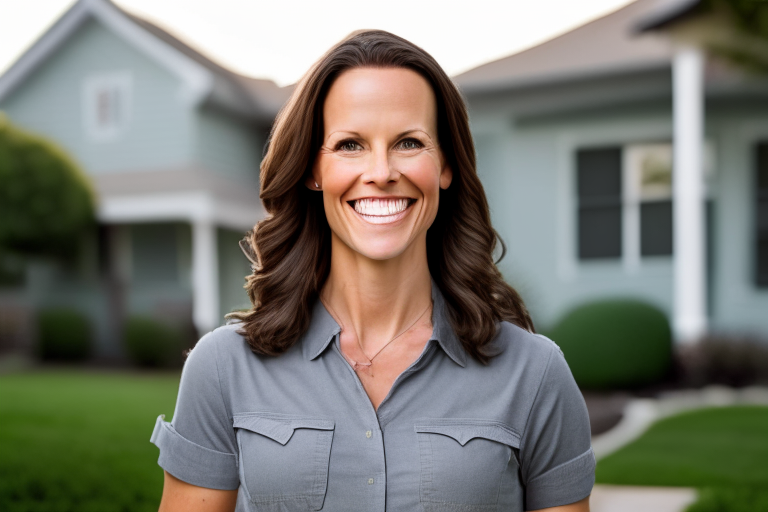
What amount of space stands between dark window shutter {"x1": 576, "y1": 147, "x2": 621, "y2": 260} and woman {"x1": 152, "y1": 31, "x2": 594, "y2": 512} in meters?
9.39

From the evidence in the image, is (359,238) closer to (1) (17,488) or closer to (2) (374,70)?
(2) (374,70)

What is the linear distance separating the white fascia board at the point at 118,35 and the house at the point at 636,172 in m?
4.84

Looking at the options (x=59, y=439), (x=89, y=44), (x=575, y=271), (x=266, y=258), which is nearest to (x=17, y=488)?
(x=59, y=439)

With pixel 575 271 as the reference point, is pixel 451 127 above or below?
above

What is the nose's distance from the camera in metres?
1.74

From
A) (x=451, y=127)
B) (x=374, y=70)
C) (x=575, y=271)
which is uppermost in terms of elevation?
(x=374, y=70)

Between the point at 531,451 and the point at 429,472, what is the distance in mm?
244

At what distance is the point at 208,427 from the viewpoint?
1771 millimetres

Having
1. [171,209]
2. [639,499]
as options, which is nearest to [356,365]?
[639,499]

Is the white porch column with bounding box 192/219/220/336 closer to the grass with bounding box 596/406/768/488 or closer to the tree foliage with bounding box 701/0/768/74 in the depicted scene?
the grass with bounding box 596/406/768/488

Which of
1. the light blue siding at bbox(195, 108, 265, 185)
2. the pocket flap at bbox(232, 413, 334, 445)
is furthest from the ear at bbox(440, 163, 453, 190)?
the light blue siding at bbox(195, 108, 265, 185)

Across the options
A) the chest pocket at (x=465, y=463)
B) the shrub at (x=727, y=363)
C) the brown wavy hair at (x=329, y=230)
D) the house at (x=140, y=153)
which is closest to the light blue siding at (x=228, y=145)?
the house at (x=140, y=153)

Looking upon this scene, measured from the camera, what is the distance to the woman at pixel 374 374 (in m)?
1.70

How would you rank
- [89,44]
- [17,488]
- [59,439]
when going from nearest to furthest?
[17,488]
[59,439]
[89,44]
